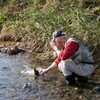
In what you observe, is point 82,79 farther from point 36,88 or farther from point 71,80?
point 36,88

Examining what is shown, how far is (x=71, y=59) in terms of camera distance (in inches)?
280

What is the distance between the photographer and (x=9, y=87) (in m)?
7.44

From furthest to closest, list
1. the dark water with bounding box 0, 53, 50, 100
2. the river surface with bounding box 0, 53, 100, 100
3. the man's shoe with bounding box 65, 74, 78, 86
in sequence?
the man's shoe with bounding box 65, 74, 78, 86, the dark water with bounding box 0, 53, 50, 100, the river surface with bounding box 0, 53, 100, 100

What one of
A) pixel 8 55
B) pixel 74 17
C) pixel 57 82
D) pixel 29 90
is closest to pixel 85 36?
pixel 74 17

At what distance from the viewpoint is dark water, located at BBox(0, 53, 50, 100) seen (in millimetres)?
6891

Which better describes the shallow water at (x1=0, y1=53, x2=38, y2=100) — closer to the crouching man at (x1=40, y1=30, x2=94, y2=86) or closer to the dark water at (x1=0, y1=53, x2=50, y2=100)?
the dark water at (x1=0, y1=53, x2=50, y2=100)

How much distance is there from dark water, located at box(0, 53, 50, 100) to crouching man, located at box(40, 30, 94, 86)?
56cm

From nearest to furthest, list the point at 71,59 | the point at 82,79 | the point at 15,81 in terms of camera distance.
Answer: the point at 71,59 < the point at 82,79 < the point at 15,81

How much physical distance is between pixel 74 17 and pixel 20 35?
348 centimetres

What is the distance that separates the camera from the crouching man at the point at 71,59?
6.96 m

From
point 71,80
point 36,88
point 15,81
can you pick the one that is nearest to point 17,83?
point 15,81

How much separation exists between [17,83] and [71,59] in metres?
1.33

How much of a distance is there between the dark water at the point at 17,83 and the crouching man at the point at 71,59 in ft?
1.82

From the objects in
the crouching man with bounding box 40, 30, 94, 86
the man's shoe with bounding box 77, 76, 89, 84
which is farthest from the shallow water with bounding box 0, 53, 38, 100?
the man's shoe with bounding box 77, 76, 89, 84
